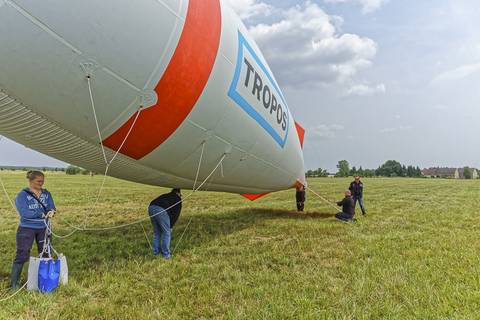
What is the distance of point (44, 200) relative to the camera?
4.79 metres

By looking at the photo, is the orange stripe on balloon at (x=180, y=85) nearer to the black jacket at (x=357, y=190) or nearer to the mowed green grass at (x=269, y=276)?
the mowed green grass at (x=269, y=276)

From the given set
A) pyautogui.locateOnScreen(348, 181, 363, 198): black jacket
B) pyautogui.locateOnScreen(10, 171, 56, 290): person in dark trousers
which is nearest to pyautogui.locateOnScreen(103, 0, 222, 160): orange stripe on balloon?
pyautogui.locateOnScreen(10, 171, 56, 290): person in dark trousers

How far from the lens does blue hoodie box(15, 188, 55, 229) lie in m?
4.55

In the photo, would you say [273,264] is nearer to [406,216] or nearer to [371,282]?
[371,282]

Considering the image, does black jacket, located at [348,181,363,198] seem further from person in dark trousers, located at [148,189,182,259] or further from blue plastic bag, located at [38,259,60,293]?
blue plastic bag, located at [38,259,60,293]

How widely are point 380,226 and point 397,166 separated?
434ft

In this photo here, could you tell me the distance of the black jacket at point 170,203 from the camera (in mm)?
6351

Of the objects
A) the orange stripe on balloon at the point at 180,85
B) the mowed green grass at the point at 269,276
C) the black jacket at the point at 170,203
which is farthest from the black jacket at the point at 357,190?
the orange stripe on balloon at the point at 180,85

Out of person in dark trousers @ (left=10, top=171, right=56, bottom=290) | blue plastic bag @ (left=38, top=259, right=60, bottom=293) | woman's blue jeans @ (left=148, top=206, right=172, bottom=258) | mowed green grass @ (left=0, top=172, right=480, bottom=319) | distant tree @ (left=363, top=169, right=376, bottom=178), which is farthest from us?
distant tree @ (left=363, top=169, right=376, bottom=178)

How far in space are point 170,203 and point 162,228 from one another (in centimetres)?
49

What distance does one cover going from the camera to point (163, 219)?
6211 millimetres

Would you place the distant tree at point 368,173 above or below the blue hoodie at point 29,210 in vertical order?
above

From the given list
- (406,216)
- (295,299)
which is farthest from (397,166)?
(295,299)

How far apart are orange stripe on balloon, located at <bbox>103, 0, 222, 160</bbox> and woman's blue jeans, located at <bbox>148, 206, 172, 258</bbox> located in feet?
6.00
